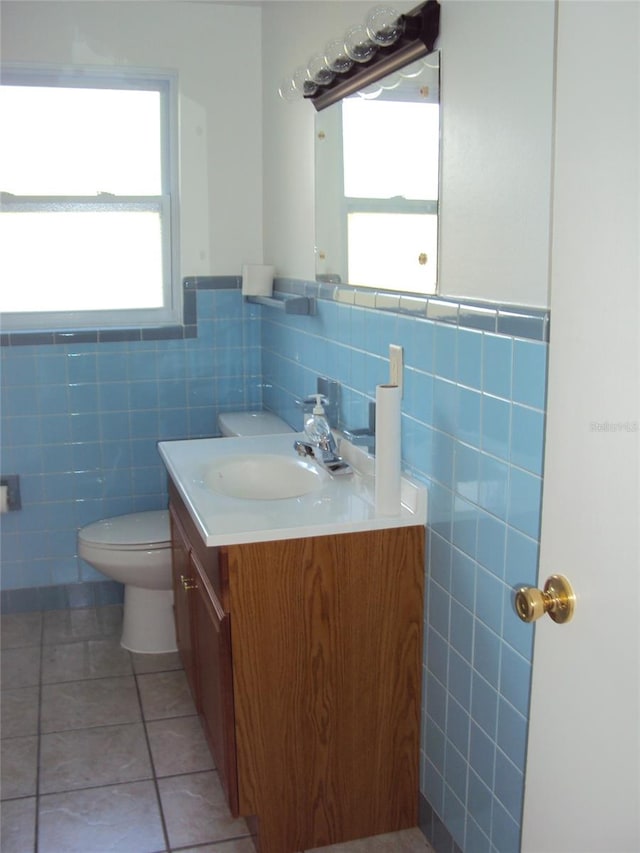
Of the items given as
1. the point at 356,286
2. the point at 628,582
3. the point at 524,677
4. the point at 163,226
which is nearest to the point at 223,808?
the point at 524,677

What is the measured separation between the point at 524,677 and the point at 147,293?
242cm

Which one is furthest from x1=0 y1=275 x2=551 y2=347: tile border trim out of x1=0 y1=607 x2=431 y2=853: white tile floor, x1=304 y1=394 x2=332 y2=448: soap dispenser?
x1=0 y1=607 x2=431 y2=853: white tile floor

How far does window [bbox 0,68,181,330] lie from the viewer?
3.36 meters

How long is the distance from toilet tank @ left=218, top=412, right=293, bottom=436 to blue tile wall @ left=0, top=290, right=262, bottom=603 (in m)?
0.15

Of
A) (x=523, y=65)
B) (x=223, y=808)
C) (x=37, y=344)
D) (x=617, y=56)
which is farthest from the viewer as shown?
(x=37, y=344)

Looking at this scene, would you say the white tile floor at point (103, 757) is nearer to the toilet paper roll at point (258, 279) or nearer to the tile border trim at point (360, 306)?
the tile border trim at point (360, 306)

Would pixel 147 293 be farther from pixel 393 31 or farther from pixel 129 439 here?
pixel 393 31

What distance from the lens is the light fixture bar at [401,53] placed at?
191cm

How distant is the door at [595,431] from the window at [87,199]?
2589 millimetres

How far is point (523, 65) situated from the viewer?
5.22 ft

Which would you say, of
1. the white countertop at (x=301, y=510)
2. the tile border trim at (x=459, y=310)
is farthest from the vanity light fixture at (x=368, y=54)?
the white countertop at (x=301, y=510)

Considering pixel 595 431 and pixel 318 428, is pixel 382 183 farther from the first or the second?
pixel 595 431

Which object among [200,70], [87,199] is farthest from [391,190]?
[87,199]

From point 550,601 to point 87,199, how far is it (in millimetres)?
2788
